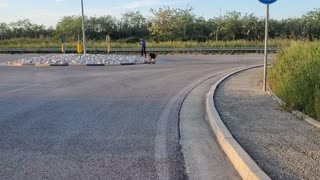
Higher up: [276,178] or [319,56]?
[319,56]

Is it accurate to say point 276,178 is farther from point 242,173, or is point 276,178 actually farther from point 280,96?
point 280,96

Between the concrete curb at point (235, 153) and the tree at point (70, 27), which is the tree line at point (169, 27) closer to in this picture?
the tree at point (70, 27)

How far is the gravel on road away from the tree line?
5343cm

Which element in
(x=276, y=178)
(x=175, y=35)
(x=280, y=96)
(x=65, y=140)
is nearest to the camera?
(x=276, y=178)

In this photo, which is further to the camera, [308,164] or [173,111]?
[173,111]

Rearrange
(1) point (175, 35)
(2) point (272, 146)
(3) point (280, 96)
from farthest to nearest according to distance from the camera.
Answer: (1) point (175, 35)
(3) point (280, 96)
(2) point (272, 146)

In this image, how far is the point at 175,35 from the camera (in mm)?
67750

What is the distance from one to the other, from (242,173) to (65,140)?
3115 mm

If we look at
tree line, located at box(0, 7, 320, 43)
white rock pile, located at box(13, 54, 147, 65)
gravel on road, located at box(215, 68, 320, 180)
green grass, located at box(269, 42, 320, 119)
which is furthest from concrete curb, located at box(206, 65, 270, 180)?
tree line, located at box(0, 7, 320, 43)

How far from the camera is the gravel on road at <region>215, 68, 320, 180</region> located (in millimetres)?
5488

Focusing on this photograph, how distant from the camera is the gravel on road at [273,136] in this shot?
5.49m

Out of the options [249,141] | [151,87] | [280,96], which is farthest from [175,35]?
[249,141]

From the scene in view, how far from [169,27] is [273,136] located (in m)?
60.5

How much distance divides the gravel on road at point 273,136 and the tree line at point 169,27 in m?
53.4
